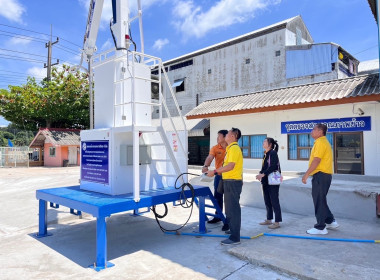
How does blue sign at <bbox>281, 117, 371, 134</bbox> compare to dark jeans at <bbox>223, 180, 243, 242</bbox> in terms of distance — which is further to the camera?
blue sign at <bbox>281, 117, 371, 134</bbox>

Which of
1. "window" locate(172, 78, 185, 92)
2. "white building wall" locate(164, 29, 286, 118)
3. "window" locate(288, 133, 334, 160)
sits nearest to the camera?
"window" locate(288, 133, 334, 160)

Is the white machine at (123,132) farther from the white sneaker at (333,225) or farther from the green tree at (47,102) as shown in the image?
the green tree at (47,102)

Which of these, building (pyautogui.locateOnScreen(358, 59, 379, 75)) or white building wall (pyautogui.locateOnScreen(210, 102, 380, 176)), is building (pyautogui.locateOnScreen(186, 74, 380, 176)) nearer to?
white building wall (pyautogui.locateOnScreen(210, 102, 380, 176))

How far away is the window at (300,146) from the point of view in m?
12.4

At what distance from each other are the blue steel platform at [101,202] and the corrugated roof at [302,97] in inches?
288

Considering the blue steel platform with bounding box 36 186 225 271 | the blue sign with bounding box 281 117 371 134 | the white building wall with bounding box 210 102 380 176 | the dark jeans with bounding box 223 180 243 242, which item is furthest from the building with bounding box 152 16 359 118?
the dark jeans with bounding box 223 180 243 242

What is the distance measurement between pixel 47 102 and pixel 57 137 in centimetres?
328

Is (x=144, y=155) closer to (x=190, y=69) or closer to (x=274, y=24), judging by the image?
(x=274, y=24)

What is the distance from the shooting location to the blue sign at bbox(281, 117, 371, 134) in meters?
10.8

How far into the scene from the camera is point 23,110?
2475cm

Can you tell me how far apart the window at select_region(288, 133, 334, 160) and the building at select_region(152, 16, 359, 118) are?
10.5 meters

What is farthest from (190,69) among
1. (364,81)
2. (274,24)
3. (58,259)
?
(58,259)

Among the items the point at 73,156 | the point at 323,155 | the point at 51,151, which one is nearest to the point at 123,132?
the point at 323,155

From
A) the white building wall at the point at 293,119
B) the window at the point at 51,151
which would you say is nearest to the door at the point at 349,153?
the white building wall at the point at 293,119
